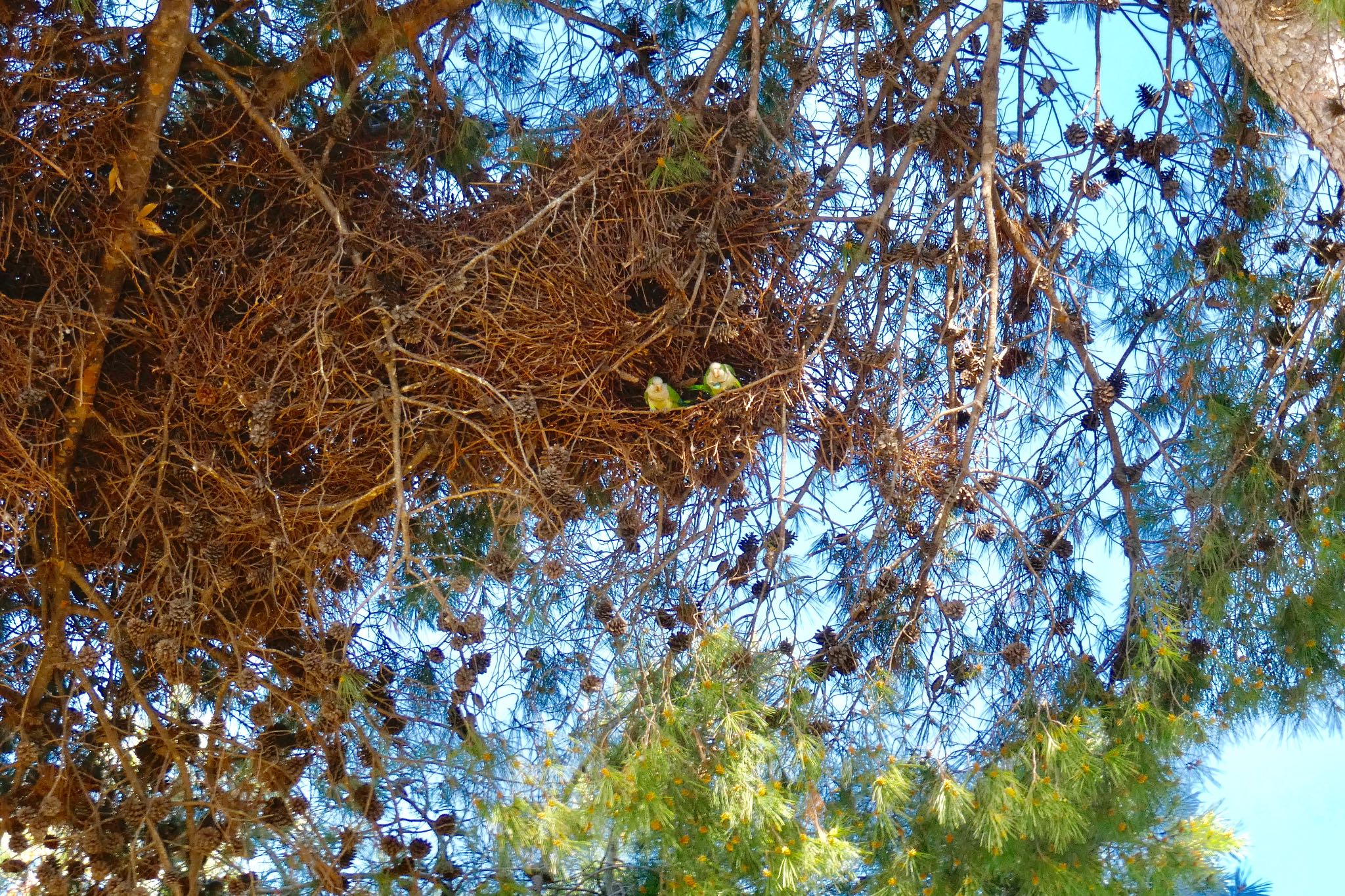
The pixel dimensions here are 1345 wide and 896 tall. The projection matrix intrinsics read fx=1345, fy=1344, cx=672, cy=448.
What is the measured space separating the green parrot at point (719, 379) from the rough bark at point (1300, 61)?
1.09 m

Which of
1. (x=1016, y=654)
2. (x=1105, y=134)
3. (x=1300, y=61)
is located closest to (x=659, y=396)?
(x=1016, y=654)

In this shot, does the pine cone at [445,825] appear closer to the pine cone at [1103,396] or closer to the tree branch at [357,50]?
the tree branch at [357,50]

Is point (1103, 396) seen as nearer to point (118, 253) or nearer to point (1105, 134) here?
point (1105, 134)

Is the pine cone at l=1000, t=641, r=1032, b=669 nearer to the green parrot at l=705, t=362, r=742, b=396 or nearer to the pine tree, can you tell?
the pine tree

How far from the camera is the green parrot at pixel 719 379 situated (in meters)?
2.66

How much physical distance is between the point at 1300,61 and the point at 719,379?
1.16 meters

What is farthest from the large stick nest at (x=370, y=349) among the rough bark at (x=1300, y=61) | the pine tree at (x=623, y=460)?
the rough bark at (x=1300, y=61)

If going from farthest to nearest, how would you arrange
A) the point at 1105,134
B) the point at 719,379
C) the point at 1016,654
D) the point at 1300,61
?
the point at 1105,134 → the point at 1016,654 → the point at 719,379 → the point at 1300,61

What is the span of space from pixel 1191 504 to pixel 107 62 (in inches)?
96.5

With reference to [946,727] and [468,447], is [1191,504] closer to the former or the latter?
[946,727]

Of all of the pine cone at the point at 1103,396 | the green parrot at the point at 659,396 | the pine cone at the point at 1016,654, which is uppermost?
the pine cone at the point at 1103,396

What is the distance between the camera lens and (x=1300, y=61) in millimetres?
2271

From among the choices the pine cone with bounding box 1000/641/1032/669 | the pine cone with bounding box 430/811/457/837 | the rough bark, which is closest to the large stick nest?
the pine cone with bounding box 430/811/457/837

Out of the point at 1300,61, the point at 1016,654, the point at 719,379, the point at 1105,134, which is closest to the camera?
the point at 1300,61
